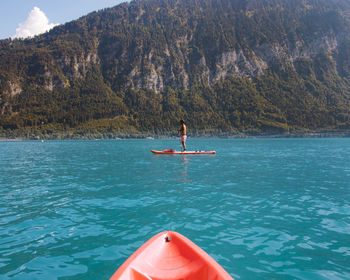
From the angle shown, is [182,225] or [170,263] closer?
[170,263]

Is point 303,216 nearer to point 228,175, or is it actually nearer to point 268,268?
point 268,268

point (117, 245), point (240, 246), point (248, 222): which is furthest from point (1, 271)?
point (248, 222)

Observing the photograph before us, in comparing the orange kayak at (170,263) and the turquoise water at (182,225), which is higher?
the orange kayak at (170,263)

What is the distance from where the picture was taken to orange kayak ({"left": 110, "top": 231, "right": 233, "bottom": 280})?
4.67 meters

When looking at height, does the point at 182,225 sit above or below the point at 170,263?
below

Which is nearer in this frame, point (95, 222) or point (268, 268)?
point (268, 268)

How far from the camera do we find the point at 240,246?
23.0 ft

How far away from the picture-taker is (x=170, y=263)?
5375 mm

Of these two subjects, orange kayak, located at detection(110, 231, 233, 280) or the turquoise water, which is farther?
the turquoise water

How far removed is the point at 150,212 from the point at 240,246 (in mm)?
4187

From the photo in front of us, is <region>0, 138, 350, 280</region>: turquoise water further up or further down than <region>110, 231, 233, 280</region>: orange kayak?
further down

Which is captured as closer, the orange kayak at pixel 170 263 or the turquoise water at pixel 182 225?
the orange kayak at pixel 170 263

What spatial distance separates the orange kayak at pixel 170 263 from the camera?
4.67 meters

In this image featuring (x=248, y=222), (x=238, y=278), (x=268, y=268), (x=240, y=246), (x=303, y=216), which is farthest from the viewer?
(x=303, y=216)
